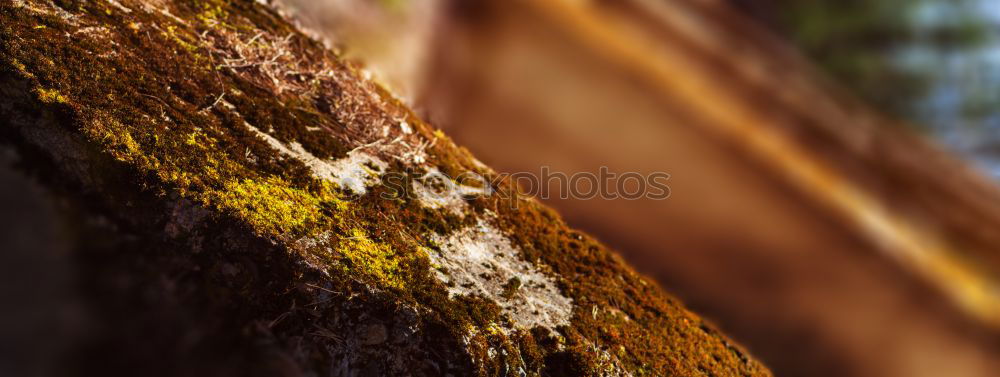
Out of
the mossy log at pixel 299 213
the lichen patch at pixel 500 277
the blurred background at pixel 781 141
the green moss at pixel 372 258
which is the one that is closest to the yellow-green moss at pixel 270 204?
the mossy log at pixel 299 213

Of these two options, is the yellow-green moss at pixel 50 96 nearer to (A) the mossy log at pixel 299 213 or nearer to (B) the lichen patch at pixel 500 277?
(A) the mossy log at pixel 299 213

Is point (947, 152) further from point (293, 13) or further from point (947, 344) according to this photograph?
point (293, 13)

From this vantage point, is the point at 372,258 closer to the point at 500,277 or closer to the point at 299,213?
the point at 299,213

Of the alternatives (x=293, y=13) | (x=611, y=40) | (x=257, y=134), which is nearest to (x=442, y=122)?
(x=257, y=134)

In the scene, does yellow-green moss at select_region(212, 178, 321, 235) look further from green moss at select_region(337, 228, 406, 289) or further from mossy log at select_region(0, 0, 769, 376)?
green moss at select_region(337, 228, 406, 289)

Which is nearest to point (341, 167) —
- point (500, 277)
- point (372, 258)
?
point (372, 258)
